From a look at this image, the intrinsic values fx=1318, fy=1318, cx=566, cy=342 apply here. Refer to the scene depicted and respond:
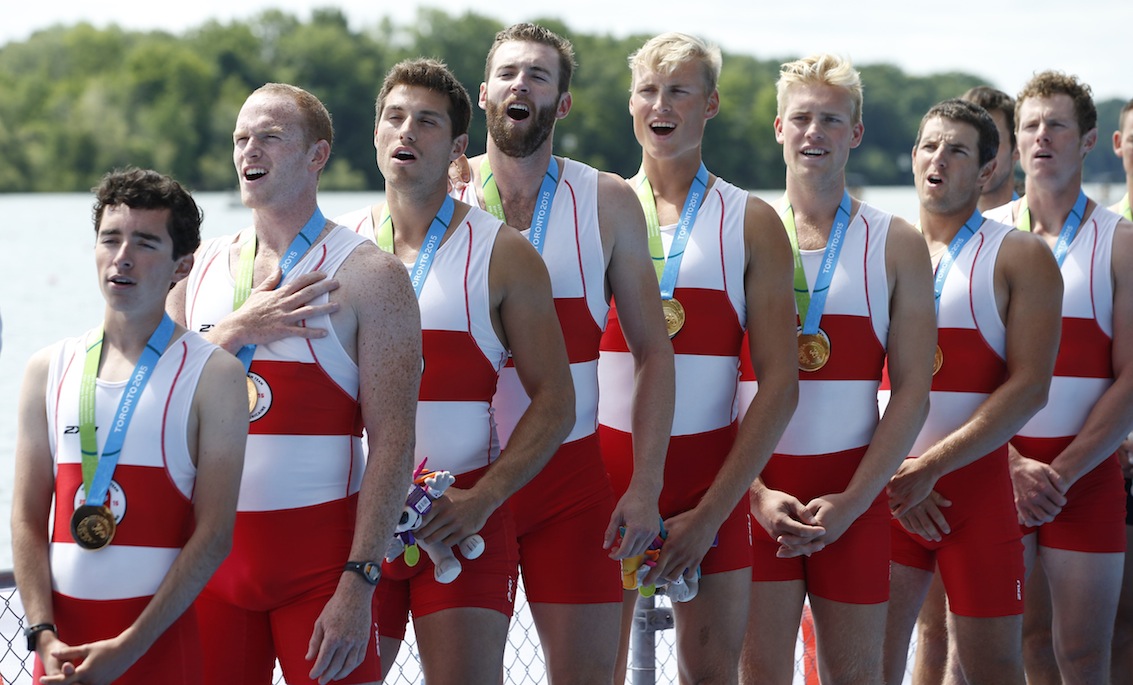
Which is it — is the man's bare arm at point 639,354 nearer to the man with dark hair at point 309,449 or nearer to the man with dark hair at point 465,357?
the man with dark hair at point 465,357

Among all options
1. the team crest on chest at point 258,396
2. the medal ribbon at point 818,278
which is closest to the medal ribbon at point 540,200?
the medal ribbon at point 818,278

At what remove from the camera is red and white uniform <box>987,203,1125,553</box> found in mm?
5312

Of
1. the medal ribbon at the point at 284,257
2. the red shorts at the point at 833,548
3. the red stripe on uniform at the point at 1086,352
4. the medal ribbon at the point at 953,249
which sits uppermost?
the medal ribbon at the point at 284,257

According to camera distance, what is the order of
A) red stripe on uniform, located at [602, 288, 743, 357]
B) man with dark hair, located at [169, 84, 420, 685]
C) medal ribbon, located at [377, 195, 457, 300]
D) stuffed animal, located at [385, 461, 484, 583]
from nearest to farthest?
man with dark hair, located at [169, 84, 420, 685]
stuffed animal, located at [385, 461, 484, 583]
medal ribbon, located at [377, 195, 457, 300]
red stripe on uniform, located at [602, 288, 743, 357]

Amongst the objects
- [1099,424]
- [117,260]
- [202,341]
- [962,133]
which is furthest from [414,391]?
[1099,424]

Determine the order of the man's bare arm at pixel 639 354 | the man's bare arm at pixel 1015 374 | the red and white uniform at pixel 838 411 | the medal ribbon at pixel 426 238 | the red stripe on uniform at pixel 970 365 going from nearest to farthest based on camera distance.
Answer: the medal ribbon at pixel 426 238
the man's bare arm at pixel 639 354
the red and white uniform at pixel 838 411
the man's bare arm at pixel 1015 374
the red stripe on uniform at pixel 970 365

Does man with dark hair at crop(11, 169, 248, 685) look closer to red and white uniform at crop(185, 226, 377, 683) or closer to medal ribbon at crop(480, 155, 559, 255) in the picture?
red and white uniform at crop(185, 226, 377, 683)

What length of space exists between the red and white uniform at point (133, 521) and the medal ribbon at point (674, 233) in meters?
1.75

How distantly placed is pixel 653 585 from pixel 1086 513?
2.11 metres

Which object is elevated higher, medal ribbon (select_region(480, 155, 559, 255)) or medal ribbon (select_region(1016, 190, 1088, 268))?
medal ribbon (select_region(480, 155, 559, 255))

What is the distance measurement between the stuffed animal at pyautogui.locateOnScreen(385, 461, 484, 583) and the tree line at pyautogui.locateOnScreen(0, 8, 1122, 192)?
24.2 meters

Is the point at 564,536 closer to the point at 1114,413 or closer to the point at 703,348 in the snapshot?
the point at 703,348

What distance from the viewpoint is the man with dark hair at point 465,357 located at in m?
3.87

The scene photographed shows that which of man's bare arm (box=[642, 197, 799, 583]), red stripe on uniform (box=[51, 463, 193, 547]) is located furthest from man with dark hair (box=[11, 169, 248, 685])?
man's bare arm (box=[642, 197, 799, 583])
